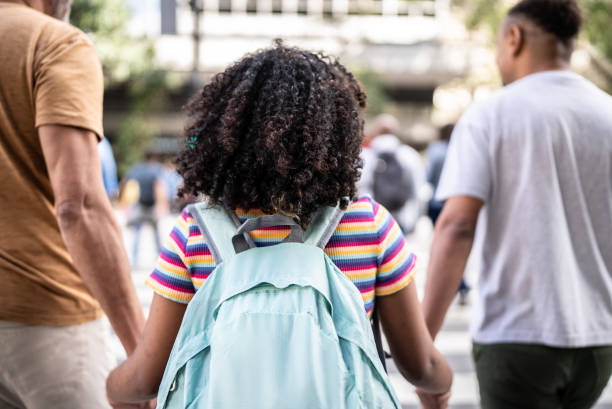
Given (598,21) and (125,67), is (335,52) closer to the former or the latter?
(125,67)

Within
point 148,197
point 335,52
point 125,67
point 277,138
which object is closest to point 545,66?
point 277,138

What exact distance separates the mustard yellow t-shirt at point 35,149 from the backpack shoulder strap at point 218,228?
1.87ft

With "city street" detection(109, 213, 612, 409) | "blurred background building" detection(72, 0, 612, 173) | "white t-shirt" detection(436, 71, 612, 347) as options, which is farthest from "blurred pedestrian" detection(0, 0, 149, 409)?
"blurred background building" detection(72, 0, 612, 173)

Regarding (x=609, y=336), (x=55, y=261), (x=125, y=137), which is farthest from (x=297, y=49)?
(x=125, y=137)

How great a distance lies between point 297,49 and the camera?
1.73m

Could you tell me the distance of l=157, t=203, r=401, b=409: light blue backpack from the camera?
4.43 feet

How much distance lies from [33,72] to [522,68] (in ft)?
5.73

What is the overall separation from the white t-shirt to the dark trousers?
4cm

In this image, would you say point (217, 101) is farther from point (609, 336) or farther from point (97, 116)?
point (609, 336)

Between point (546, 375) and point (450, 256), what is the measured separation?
519mm

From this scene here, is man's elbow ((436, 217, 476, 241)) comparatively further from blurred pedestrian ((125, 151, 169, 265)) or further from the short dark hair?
blurred pedestrian ((125, 151, 169, 265))

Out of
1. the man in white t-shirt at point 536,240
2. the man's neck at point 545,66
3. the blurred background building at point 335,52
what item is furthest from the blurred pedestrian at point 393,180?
the blurred background building at point 335,52

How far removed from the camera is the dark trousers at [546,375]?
2.32 meters

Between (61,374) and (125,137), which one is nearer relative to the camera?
(61,374)
